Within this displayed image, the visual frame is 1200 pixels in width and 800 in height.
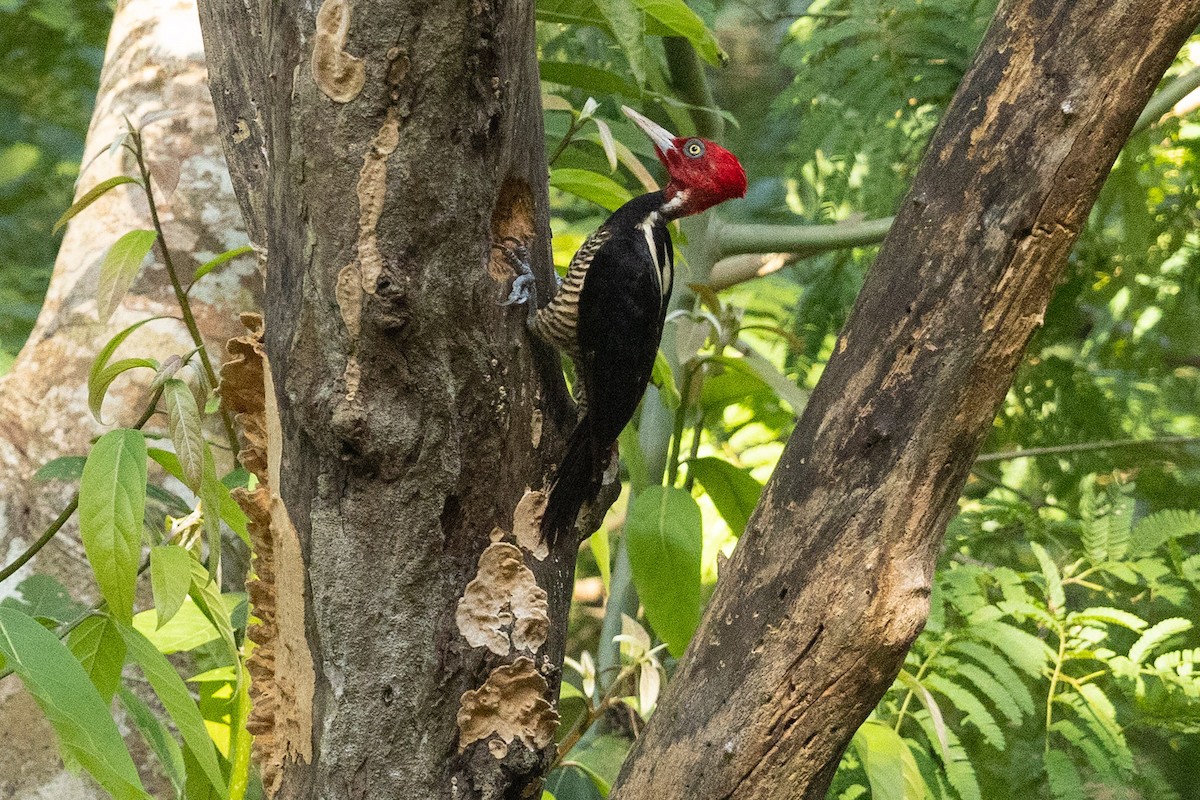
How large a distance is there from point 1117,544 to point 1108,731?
451 millimetres

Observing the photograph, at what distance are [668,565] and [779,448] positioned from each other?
4.35 ft

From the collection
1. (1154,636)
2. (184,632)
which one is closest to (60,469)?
(184,632)

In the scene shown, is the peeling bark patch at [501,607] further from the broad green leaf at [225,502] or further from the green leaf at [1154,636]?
the green leaf at [1154,636]

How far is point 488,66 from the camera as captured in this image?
1.35 m

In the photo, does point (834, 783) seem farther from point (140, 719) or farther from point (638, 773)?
point (140, 719)

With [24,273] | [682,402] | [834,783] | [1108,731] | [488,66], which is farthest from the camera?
[24,273]

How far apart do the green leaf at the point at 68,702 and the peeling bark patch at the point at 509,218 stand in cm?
73

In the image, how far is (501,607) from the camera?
1.53 metres

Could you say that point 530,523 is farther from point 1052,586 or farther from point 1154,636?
point 1154,636

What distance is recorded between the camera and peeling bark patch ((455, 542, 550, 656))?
152cm

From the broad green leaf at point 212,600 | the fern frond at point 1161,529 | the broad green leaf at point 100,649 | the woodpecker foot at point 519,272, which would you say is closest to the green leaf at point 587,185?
the woodpecker foot at point 519,272

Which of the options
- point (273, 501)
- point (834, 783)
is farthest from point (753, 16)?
point (273, 501)

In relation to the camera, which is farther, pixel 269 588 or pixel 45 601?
pixel 45 601

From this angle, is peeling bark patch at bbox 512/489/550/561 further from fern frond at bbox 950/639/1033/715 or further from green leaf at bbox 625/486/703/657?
fern frond at bbox 950/639/1033/715
